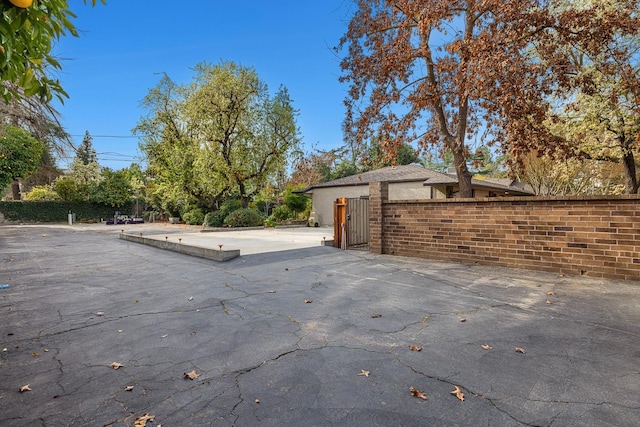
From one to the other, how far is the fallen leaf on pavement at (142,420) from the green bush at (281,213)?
863 inches

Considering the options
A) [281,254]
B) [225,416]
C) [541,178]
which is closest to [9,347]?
[225,416]

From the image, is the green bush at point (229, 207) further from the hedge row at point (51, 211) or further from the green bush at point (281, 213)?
the hedge row at point (51, 211)

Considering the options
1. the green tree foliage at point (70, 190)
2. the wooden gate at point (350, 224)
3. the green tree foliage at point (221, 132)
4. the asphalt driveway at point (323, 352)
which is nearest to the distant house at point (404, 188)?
the green tree foliage at point (221, 132)

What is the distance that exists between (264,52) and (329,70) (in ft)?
37.4

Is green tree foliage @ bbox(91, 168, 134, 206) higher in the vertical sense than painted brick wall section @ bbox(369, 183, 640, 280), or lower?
higher

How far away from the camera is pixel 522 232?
669cm

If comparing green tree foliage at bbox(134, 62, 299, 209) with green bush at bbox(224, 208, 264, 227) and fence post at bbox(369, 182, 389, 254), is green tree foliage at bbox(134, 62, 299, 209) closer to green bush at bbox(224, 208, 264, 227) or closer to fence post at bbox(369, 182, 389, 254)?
green bush at bbox(224, 208, 264, 227)

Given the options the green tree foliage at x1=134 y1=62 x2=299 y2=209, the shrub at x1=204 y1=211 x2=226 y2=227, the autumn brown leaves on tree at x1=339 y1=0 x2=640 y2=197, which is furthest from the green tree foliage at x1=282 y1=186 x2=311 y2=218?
the autumn brown leaves on tree at x1=339 y1=0 x2=640 y2=197

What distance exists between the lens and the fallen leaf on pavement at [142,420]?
1936mm

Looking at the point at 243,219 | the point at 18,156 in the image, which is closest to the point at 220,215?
the point at 243,219

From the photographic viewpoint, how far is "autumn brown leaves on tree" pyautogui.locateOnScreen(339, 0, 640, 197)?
23.1ft

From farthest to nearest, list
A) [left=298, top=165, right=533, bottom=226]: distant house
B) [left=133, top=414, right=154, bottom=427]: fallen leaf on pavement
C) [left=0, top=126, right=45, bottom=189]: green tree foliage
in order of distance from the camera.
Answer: [left=298, top=165, right=533, bottom=226]: distant house
[left=0, top=126, right=45, bottom=189]: green tree foliage
[left=133, top=414, right=154, bottom=427]: fallen leaf on pavement

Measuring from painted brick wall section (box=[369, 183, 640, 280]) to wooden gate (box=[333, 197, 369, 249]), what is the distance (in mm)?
1253

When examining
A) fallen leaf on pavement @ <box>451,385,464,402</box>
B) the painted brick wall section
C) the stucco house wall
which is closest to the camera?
fallen leaf on pavement @ <box>451,385,464,402</box>
